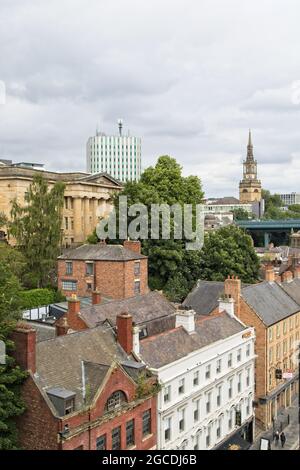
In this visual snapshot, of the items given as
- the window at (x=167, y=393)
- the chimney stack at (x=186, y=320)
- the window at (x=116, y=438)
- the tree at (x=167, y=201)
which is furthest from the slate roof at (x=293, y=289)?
the window at (x=116, y=438)

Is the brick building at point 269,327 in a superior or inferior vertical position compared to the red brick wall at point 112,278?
inferior

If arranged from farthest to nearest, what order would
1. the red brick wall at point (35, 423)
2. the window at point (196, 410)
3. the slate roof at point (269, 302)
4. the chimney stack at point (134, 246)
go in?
the chimney stack at point (134, 246)
the slate roof at point (269, 302)
the window at point (196, 410)
the red brick wall at point (35, 423)

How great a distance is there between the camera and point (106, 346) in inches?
982

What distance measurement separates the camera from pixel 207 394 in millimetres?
27656

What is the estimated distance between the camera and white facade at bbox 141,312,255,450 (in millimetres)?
24578

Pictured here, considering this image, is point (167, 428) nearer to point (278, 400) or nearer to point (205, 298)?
point (278, 400)

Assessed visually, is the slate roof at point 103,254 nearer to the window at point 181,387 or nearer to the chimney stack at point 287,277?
the chimney stack at point 287,277

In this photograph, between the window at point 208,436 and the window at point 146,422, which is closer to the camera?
the window at point 146,422

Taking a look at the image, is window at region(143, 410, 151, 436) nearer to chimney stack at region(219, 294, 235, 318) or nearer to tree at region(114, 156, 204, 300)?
chimney stack at region(219, 294, 235, 318)

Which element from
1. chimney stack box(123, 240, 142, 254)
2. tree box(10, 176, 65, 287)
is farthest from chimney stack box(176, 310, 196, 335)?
tree box(10, 176, 65, 287)

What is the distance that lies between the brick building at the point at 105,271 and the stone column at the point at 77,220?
82.8 ft

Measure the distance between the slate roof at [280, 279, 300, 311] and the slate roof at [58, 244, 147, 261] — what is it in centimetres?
1258

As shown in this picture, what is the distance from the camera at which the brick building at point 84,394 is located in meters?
19.4

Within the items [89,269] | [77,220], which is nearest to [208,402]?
[89,269]
